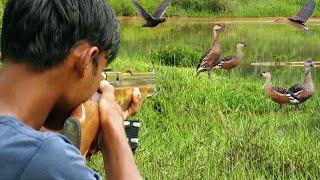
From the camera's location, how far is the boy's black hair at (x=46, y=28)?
1303 millimetres

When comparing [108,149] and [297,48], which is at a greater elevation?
[108,149]

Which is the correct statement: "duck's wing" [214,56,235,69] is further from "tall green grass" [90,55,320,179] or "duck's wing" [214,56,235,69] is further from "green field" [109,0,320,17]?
"green field" [109,0,320,17]

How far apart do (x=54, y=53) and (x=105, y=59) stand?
0.48 ft

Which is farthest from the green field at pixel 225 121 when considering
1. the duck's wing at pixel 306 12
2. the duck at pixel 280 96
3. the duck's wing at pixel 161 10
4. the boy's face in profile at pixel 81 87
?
the boy's face in profile at pixel 81 87

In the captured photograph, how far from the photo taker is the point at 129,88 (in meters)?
1.81

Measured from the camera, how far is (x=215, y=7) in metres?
18.8

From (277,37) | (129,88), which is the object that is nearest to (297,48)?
(277,37)

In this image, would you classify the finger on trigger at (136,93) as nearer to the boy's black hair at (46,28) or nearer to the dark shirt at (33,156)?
the boy's black hair at (46,28)

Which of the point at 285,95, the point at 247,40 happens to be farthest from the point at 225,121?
the point at 247,40

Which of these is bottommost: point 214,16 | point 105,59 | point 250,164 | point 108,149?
point 214,16

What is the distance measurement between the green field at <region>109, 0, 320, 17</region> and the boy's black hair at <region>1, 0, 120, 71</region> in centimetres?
1710

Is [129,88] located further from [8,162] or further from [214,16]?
[214,16]

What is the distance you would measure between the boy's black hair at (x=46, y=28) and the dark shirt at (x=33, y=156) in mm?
135

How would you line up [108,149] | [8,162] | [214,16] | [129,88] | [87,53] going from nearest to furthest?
[8,162], [87,53], [108,149], [129,88], [214,16]
